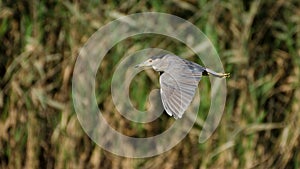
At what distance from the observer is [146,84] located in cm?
290

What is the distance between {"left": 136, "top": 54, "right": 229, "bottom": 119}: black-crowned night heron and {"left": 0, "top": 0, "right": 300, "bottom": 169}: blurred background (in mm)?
906

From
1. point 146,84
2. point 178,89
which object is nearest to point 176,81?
point 178,89

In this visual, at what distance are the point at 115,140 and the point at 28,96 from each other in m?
0.35

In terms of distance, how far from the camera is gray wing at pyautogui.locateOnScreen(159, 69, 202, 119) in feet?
5.79

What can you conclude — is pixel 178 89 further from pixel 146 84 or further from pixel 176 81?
pixel 146 84

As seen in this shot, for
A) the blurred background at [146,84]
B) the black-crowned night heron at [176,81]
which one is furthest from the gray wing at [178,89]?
the blurred background at [146,84]

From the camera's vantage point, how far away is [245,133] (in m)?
2.94

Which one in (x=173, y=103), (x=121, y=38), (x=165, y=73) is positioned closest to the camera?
(x=173, y=103)

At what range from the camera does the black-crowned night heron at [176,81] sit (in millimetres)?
1773

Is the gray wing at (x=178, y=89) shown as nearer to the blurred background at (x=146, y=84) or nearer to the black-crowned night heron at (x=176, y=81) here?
the black-crowned night heron at (x=176, y=81)

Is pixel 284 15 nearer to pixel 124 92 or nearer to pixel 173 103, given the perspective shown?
pixel 124 92

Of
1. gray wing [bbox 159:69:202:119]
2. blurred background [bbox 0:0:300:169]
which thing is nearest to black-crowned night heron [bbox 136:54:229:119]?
gray wing [bbox 159:69:202:119]

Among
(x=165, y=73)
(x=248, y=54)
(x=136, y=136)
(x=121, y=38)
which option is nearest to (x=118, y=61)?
(x=121, y=38)

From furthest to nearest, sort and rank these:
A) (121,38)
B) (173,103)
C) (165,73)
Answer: (121,38) < (165,73) < (173,103)
